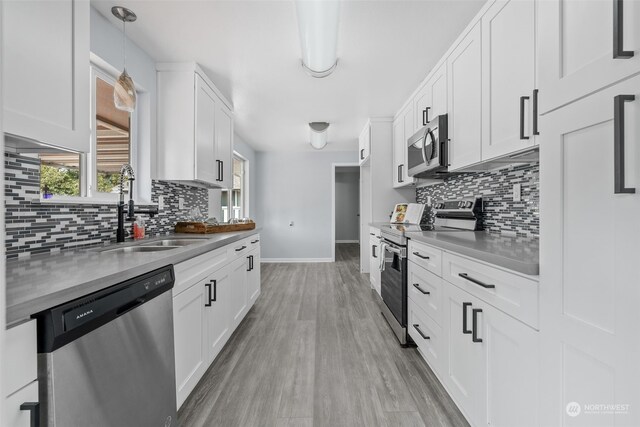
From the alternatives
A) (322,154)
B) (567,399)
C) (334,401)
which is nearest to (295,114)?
(322,154)

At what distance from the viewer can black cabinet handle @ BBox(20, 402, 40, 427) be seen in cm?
69

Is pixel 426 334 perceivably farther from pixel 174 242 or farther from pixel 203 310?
pixel 174 242

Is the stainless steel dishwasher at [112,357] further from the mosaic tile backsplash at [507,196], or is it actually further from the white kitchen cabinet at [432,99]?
the white kitchen cabinet at [432,99]

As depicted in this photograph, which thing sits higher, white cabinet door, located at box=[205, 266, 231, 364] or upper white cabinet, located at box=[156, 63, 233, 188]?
upper white cabinet, located at box=[156, 63, 233, 188]

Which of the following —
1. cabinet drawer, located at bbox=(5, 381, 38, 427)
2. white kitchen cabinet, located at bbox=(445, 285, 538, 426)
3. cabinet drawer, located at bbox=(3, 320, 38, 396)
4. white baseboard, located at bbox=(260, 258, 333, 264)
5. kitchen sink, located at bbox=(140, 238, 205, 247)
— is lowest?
white baseboard, located at bbox=(260, 258, 333, 264)

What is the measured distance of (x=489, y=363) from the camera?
1.23 metres

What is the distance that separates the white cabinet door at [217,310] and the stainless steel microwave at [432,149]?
1.89 metres

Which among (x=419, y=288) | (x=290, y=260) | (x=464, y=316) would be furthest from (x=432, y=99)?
(x=290, y=260)

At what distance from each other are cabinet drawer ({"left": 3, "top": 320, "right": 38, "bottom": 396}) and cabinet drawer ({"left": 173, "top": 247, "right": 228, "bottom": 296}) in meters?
0.70

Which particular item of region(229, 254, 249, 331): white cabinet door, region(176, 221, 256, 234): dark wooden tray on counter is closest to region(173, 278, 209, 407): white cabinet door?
region(229, 254, 249, 331): white cabinet door

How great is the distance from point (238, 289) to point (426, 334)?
5.12ft

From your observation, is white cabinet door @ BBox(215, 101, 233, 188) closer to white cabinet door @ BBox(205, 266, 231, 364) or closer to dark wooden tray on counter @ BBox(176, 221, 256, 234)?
dark wooden tray on counter @ BBox(176, 221, 256, 234)

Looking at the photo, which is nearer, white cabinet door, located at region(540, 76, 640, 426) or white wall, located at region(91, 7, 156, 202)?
white cabinet door, located at region(540, 76, 640, 426)

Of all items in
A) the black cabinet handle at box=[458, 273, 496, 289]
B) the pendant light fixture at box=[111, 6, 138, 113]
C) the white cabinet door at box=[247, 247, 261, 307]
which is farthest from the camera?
the white cabinet door at box=[247, 247, 261, 307]
